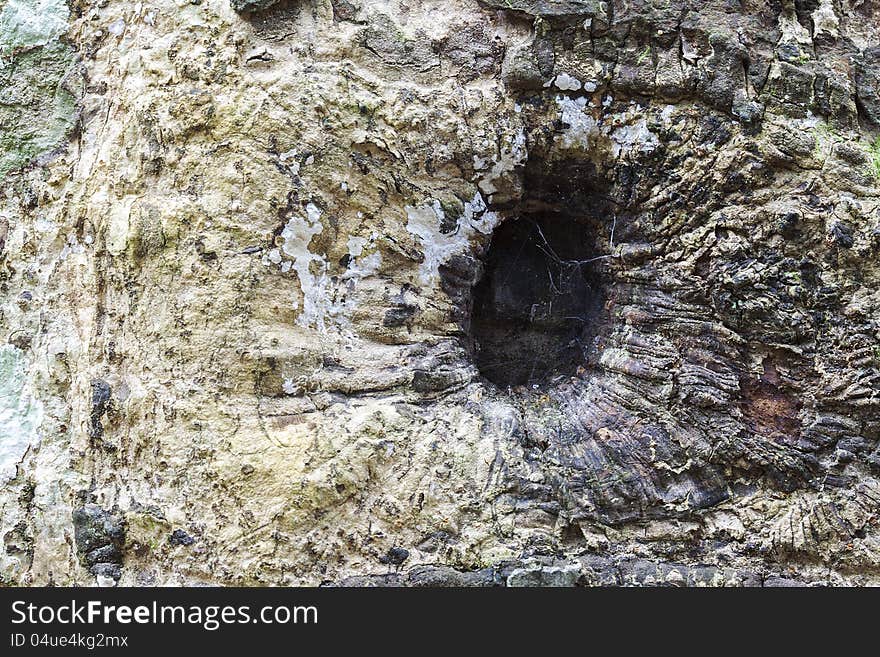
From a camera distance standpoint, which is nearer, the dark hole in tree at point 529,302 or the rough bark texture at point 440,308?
the rough bark texture at point 440,308

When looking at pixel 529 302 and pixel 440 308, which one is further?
pixel 529 302

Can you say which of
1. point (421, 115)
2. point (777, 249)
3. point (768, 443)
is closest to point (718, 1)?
point (777, 249)

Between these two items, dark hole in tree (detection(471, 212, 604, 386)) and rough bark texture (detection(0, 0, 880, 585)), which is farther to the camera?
dark hole in tree (detection(471, 212, 604, 386))

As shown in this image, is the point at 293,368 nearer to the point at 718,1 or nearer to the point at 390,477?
the point at 390,477
